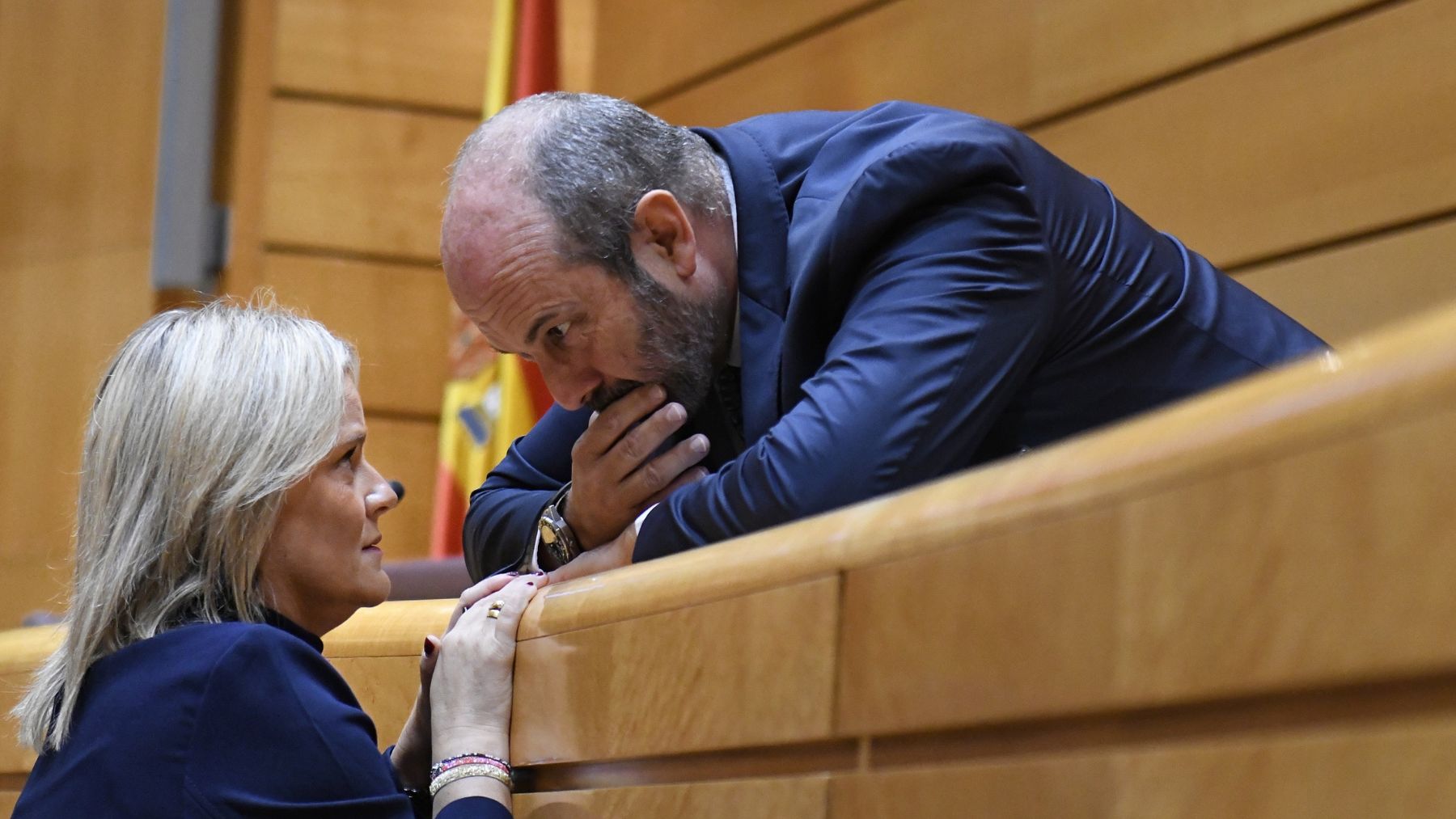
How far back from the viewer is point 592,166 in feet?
5.17

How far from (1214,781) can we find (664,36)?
3136 millimetres

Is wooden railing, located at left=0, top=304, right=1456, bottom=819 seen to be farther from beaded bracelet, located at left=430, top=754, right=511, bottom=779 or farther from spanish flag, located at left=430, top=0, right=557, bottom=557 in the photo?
spanish flag, located at left=430, top=0, right=557, bottom=557

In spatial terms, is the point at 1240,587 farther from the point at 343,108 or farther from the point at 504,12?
the point at 343,108

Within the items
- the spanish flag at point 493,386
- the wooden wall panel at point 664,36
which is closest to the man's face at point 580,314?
the wooden wall panel at point 664,36

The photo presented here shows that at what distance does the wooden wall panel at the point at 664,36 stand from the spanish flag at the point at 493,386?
0.11 metres

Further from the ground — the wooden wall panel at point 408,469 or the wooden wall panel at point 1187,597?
the wooden wall panel at point 1187,597

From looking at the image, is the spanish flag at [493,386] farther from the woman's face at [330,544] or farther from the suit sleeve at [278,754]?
the suit sleeve at [278,754]

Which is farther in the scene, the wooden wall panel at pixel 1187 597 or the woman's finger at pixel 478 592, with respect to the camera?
the woman's finger at pixel 478 592

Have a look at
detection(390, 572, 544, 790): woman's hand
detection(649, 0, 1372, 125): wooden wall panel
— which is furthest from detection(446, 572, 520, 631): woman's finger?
detection(649, 0, 1372, 125): wooden wall panel

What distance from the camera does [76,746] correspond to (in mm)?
1214

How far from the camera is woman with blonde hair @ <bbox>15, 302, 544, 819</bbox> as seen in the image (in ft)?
3.80

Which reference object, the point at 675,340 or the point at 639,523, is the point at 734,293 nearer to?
the point at 675,340

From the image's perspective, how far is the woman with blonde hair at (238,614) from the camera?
116 centimetres

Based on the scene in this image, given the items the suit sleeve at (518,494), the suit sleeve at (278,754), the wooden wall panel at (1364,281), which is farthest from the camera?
the wooden wall panel at (1364,281)
